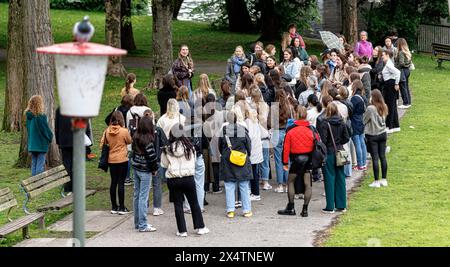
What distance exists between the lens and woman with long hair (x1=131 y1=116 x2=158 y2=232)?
15375mm

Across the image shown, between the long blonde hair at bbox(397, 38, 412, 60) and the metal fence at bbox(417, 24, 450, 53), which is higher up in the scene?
the long blonde hair at bbox(397, 38, 412, 60)

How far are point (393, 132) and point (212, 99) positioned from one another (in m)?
7.74

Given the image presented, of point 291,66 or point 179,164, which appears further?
point 291,66

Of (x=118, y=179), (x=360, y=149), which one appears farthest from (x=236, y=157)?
(x=360, y=149)

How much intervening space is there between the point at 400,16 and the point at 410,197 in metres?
25.0

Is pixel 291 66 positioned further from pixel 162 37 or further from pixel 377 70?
pixel 162 37

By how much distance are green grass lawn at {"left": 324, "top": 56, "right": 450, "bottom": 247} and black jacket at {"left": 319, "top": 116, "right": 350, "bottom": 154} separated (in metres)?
1.08

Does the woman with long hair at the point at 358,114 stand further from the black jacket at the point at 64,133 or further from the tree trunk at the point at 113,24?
the tree trunk at the point at 113,24

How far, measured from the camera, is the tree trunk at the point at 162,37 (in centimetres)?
2983

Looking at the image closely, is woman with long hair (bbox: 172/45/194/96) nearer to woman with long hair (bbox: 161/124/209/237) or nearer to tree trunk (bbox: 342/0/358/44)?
woman with long hair (bbox: 161/124/209/237)

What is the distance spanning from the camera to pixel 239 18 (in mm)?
48938

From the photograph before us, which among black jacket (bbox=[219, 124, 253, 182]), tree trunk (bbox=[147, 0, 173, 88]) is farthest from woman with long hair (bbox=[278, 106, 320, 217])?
tree trunk (bbox=[147, 0, 173, 88])
